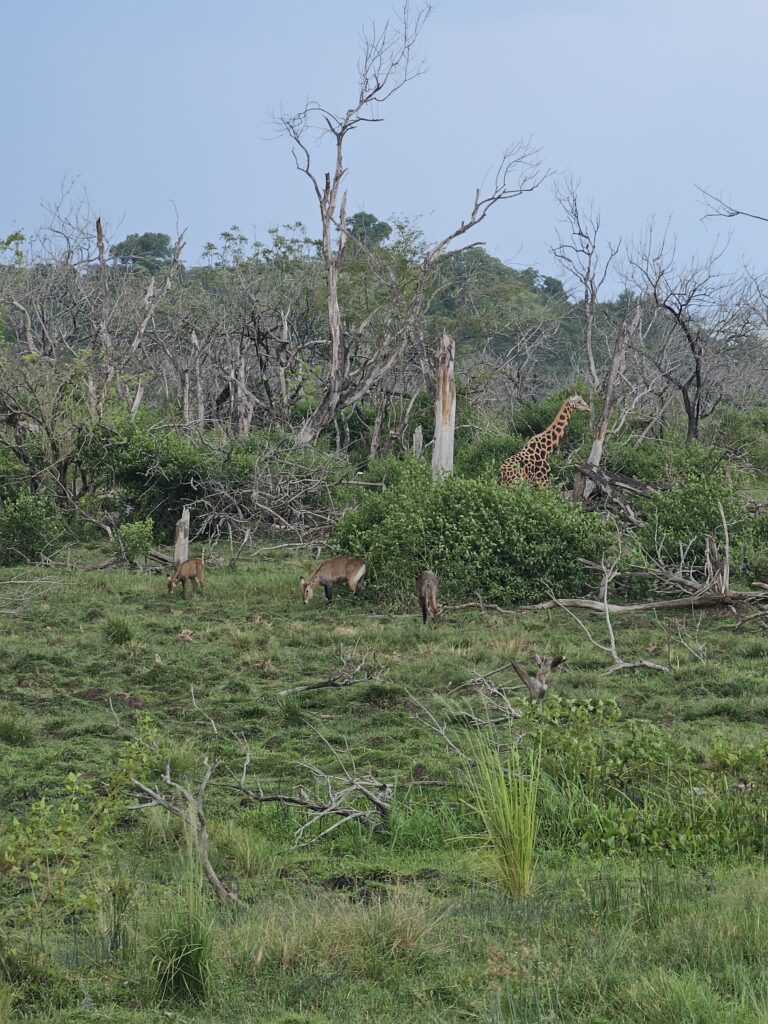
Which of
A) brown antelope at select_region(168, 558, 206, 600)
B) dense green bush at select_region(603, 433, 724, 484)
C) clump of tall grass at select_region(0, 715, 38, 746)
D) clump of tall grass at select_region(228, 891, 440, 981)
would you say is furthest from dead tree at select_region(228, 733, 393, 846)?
dense green bush at select_region(603, 433, 724, 484)

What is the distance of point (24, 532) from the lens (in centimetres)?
1323

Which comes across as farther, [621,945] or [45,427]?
[45,427]

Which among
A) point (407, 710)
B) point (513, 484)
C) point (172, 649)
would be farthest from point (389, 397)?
point (407, 710)

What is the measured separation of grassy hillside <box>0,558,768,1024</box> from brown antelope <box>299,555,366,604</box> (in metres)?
1.06

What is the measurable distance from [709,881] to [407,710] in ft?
10.6

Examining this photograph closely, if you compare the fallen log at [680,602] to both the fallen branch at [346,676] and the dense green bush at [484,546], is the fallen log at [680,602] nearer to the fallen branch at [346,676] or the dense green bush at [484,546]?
the dense green bush at [484,546]

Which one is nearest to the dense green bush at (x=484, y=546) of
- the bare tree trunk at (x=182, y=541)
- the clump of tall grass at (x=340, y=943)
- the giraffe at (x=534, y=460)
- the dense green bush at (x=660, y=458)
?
the bare tree trunk at (x=182, y=541)

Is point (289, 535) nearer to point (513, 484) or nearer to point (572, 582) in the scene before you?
point (513, 484)

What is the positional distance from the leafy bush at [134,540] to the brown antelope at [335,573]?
2.43m

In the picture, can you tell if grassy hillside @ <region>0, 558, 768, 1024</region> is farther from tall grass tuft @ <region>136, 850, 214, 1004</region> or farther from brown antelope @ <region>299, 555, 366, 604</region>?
brown antelope @ <region>299, 555, 366, 604</region>

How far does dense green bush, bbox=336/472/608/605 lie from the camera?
11125mm

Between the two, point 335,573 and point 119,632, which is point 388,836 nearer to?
point 119,632

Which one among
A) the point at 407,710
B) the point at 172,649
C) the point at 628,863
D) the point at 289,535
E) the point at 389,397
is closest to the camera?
the point at 628,863

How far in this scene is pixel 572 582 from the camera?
1122 cm
